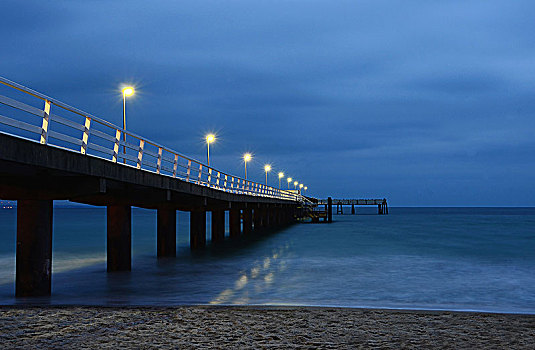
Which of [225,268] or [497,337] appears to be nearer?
[497,337]

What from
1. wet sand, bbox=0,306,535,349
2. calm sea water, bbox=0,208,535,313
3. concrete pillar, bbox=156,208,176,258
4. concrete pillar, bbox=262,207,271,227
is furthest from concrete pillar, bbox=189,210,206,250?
concrete pillar, bbox=262,207,271,227

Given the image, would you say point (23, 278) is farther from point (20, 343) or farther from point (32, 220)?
point (20, 343)

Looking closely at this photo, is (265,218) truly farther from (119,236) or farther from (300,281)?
(119,236)

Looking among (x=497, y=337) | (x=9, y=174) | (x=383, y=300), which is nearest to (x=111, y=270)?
(x=9, y=174)

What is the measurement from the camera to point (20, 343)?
27.1 feet

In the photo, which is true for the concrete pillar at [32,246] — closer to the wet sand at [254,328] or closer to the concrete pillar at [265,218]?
the wet sand at [254,328]

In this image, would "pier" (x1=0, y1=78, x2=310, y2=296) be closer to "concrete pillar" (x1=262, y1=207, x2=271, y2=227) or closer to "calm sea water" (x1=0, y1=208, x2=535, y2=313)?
"calm sea water" (x1=0, y1=208, x2=535, y2=313)

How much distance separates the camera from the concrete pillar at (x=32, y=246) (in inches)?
530

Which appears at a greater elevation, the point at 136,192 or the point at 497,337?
the point at 136,192

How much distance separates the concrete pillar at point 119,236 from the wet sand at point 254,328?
26.2ft

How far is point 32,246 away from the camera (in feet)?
44.1

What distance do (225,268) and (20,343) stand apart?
1542cm

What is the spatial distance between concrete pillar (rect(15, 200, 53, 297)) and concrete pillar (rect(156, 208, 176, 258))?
1254 cm

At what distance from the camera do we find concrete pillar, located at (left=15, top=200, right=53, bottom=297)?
13.5 m
